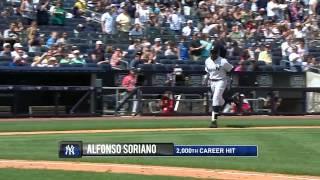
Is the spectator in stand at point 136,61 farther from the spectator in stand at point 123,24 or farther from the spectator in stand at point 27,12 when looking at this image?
the spectator in stand at point 27,12

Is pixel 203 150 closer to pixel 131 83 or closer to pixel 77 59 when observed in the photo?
pixel 131 83

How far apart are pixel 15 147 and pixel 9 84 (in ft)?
29.2

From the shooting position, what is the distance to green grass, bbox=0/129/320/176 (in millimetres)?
9211

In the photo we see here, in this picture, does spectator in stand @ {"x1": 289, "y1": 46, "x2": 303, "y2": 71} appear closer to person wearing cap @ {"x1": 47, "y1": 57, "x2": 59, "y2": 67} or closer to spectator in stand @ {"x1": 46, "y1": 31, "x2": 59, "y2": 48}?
spectator in stand @ {"x1": 46, "y1": 31, "x2": 59, "y2": 48}

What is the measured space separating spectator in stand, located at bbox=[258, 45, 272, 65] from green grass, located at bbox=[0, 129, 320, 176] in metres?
9.50

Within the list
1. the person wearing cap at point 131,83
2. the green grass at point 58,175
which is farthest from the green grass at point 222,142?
the person wearing cap at point 131,83

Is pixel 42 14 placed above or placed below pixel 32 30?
above

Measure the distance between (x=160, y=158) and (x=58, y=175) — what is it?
83.5 inches

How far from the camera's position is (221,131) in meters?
14.3

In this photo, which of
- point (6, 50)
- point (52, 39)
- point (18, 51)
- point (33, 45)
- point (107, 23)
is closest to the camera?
point (18, 51)

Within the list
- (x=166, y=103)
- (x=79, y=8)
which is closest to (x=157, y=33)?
(x=79, y=8)

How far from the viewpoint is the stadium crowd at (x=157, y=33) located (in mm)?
21469

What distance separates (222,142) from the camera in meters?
11.7

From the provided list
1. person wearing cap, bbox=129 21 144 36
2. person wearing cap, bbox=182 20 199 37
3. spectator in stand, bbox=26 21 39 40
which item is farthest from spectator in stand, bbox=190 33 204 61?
spectator in stand, bbox=26 21 39 40
